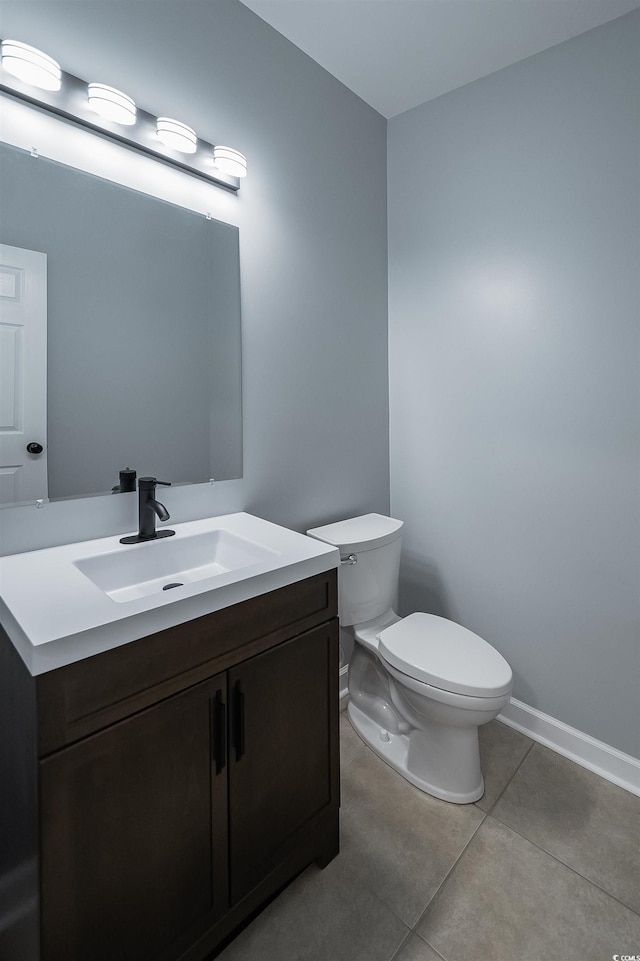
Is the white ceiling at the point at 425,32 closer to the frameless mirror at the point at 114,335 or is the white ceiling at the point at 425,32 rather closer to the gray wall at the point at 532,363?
the gray wall at the point at 532,363

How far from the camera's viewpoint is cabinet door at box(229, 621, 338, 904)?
110cm

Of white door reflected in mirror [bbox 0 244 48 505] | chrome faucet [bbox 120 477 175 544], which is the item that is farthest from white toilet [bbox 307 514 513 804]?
white door reflected in mirror [bbox 0 244 48 505]

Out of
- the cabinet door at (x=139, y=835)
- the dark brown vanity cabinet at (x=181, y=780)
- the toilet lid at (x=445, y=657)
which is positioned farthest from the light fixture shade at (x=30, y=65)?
the toilet lid at (x=445, y=657)

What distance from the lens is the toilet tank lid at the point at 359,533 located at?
5.87ft

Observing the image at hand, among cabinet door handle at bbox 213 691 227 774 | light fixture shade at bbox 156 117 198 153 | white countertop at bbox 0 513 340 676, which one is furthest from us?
light fixture shade at bbox 156 117 198 153

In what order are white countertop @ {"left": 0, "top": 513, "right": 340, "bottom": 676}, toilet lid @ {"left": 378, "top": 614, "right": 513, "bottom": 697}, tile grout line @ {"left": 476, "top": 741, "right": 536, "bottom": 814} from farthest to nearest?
tile grout line @ {"left": 476, "top": 741, "right": 536, "bottom": 814} < toilet lid @ {"left": 378, "top": 614, "right": 513, "bottom": 697} < white countertop @ {"left": 0, "top": 513, "right": 340, "bottom": 676}

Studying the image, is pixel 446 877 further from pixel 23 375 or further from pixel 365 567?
pixel 23 375

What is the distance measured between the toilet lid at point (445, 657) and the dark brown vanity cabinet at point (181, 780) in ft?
1.24

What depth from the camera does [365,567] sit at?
6.06ft

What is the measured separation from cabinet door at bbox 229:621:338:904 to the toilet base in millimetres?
499

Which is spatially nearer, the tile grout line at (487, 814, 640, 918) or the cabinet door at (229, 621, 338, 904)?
the cabinet door at (229, 621, 338, 904)

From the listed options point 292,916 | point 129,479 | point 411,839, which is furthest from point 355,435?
point 292,916

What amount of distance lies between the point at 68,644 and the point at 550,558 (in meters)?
1.72

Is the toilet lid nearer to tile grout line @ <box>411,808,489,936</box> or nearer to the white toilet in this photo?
the white toilet
